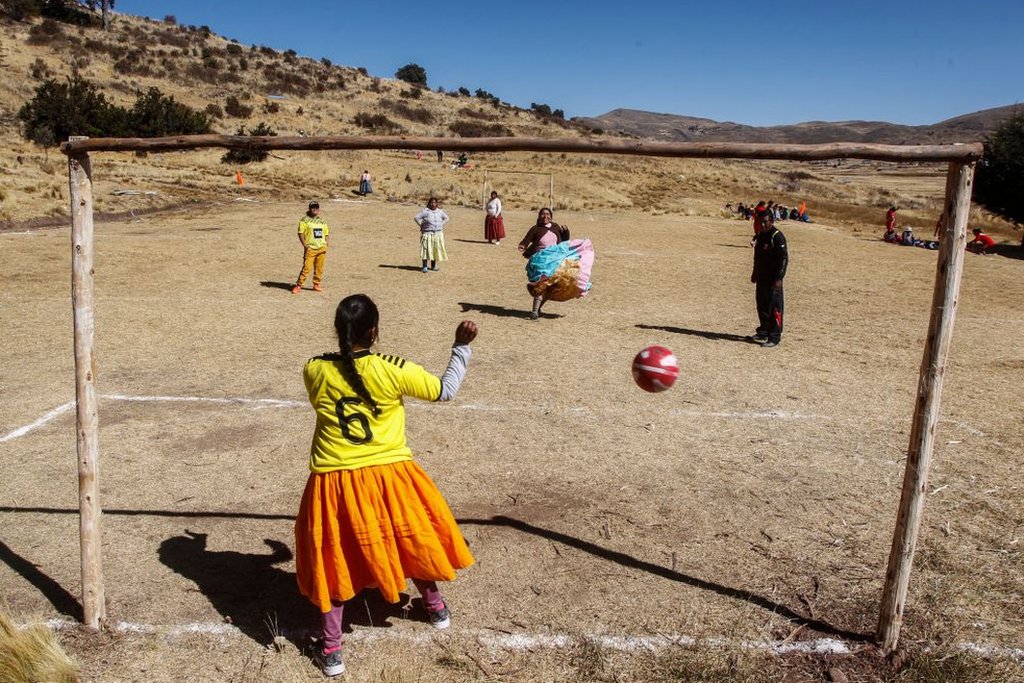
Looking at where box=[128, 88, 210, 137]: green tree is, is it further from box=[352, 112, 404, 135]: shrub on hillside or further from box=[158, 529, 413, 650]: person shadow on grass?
box=[158, 529, 413, 650]: person shadow on grass

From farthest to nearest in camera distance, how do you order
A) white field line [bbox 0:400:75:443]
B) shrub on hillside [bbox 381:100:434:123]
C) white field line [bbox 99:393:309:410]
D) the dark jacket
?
shrub on hillside [bbox 381:100:434:123], the dark jacket, white field line [bbox 99:393:309:410], white field line [bbox 0:400:75:443]

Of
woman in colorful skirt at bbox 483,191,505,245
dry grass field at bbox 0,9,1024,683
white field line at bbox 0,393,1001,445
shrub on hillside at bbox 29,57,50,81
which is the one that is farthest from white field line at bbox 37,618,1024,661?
shrub on hillside at bbox 29,57,50,81

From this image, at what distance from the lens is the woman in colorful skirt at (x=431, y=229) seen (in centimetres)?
1828

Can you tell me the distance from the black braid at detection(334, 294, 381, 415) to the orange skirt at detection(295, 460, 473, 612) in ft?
1.51

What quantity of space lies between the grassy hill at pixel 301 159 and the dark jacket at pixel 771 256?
2036cm

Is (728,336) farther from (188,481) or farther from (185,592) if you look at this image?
(185,592)

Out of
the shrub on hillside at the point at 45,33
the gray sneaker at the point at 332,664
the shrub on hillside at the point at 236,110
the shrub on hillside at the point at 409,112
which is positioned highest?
the shrub on hillside at the point at 45,33

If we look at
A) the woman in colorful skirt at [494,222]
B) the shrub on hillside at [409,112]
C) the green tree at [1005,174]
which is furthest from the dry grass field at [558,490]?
the shrub on hillside at [409,112]

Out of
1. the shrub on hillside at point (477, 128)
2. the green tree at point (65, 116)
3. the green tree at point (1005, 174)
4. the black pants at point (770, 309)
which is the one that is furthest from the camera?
the shrub on hillside at point (477, 128)

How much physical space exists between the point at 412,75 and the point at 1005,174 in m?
76.6

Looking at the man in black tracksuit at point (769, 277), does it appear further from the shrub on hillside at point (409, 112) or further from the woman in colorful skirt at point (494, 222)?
the shrub on hillside at point (409, 112)

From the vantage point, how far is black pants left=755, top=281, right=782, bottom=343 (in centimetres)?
1206

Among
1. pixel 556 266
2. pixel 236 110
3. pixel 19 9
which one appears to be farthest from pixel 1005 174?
pixel 19 9

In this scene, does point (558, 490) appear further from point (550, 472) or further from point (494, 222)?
point (494, 222)
